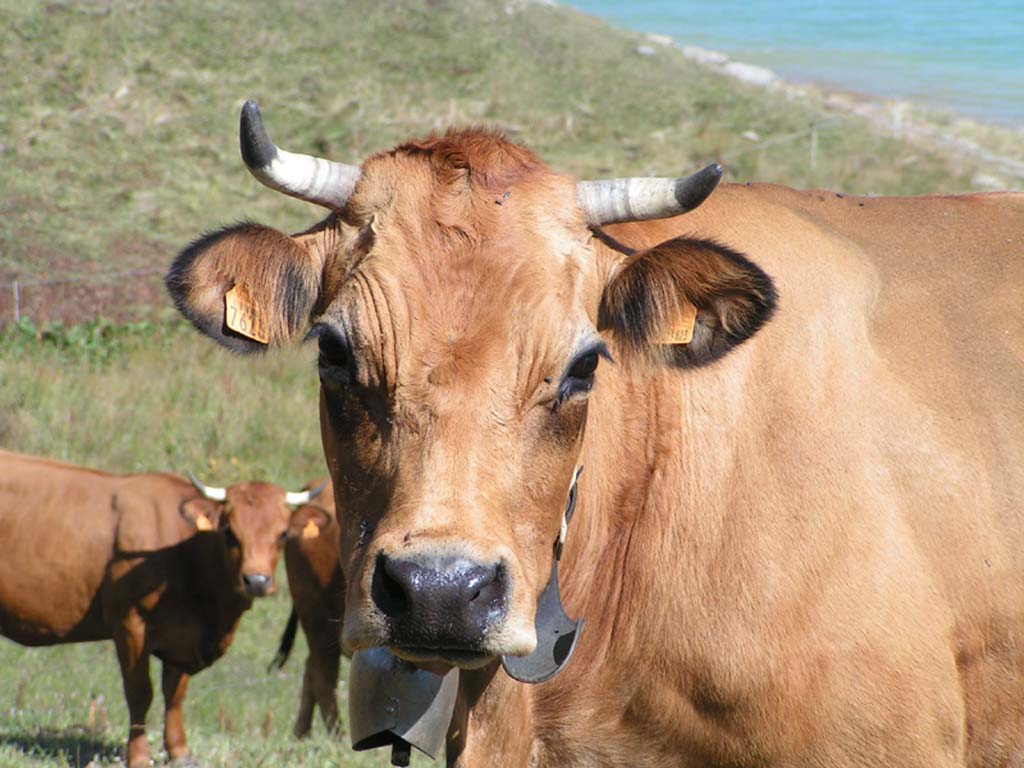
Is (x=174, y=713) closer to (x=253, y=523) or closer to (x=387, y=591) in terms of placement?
(x=253, y=523)

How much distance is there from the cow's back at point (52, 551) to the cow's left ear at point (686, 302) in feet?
26.9

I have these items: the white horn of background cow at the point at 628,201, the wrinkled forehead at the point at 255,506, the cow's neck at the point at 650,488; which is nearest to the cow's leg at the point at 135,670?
the wrinkled forehead at the point at 255,506

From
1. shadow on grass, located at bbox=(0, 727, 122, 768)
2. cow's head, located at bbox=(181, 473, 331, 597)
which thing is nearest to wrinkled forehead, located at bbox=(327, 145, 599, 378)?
shadow on grass, located at bbox=(0, 727, 122, 768)

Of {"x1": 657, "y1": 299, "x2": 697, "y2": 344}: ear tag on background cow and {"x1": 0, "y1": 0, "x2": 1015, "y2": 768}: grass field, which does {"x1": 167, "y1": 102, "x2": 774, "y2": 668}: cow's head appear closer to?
{"x1": 657, "y1": 299, "x2": 697, "y2": 344}: ear tag on background cow

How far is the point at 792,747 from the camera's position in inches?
151

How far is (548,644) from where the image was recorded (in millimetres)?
3898

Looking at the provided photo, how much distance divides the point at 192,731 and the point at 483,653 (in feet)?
24.6

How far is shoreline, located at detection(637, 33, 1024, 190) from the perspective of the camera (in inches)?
1086

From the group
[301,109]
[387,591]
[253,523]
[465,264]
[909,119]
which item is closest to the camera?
[387,591]

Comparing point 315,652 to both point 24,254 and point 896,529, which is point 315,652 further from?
point 24,254

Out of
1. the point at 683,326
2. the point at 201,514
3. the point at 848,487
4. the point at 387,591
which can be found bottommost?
the point at 201,514

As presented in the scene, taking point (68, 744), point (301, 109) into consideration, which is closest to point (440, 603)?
point (68, 744)

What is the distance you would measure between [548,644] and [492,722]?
383 millimetres

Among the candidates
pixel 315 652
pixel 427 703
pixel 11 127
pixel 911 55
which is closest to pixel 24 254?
pixel 11 127
